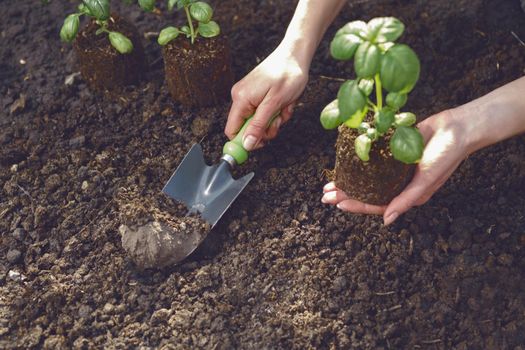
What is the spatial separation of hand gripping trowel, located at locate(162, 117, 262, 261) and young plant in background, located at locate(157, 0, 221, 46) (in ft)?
1.25

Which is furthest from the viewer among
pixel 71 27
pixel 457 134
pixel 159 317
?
pixel 71 27

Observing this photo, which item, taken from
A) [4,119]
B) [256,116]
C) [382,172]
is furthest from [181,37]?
[382,172]

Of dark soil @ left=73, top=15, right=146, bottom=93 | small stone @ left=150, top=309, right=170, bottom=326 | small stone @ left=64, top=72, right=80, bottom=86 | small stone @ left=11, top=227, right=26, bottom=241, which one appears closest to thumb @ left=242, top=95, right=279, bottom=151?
small stone @ left=150, top=309, right=170, bottom=326

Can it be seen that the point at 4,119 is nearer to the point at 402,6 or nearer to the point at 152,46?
the point at 152,46

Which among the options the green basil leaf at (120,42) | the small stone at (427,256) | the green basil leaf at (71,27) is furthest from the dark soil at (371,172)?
the green basil leaf at (71,27)

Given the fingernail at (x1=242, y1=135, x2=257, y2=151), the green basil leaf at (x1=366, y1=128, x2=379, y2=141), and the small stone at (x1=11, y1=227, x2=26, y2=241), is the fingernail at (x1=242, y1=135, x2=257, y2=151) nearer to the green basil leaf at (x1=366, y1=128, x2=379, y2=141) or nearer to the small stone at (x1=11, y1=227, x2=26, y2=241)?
the green basil leaf at (x1=366, y1=128, x2=379, y2=141)

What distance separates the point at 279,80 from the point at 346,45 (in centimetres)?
54

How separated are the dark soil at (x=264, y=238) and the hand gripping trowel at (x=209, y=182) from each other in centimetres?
7

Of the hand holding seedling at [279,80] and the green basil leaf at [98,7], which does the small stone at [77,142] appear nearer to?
the green basil leaf at [98,7]

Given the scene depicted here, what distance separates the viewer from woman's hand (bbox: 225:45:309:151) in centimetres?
224

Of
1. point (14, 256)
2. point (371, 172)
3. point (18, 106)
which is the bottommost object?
point (14, 256)

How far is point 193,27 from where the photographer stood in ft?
8.44

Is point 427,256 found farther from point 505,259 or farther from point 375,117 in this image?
point 375,117

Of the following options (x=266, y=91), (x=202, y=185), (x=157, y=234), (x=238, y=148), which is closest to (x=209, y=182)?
(x=202, y=185)
